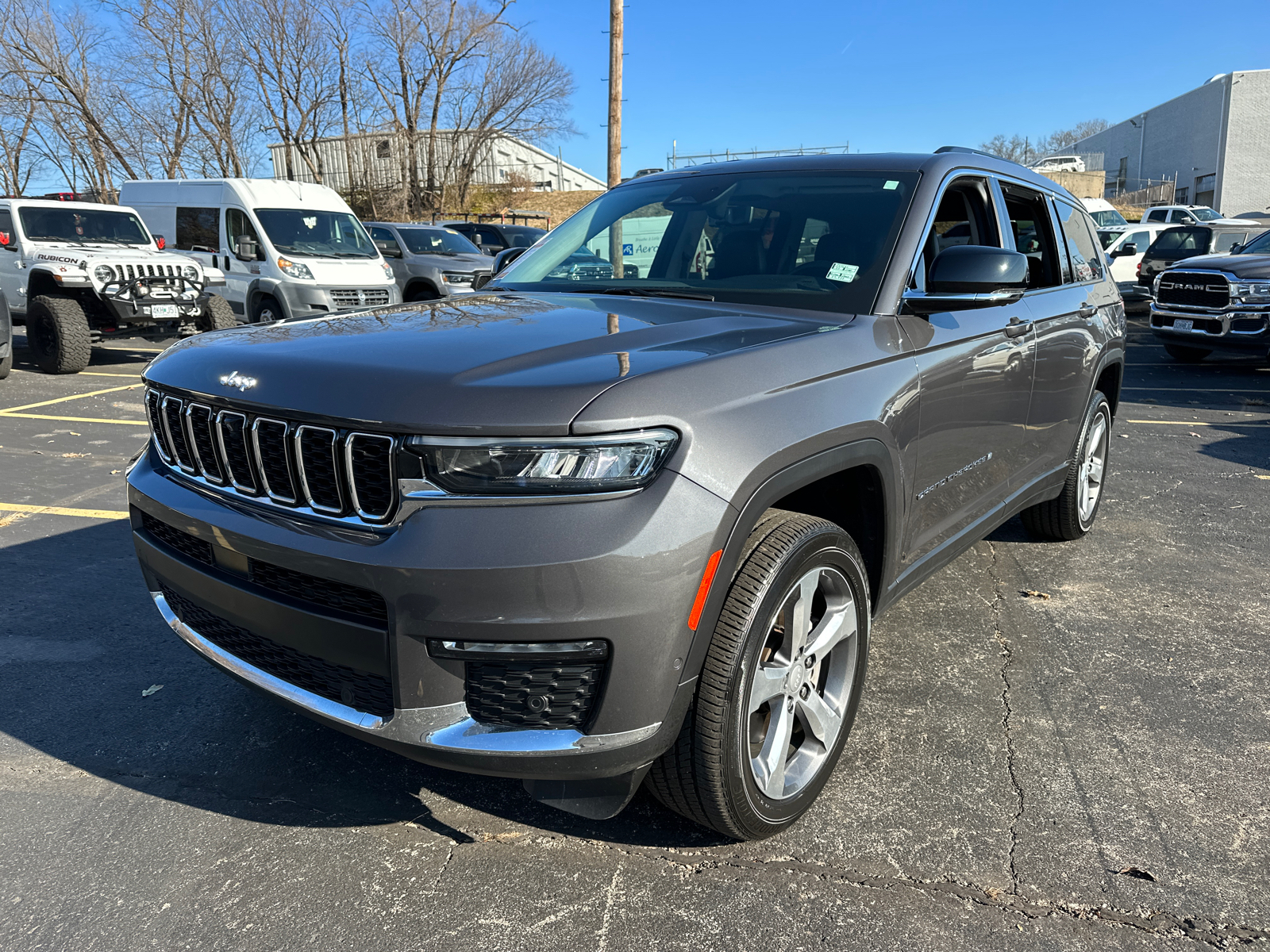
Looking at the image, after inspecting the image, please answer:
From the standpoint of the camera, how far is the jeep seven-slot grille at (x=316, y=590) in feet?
6.48

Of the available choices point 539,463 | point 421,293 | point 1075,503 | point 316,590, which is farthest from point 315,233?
point 539,463

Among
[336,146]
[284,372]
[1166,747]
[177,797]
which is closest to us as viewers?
[284,372]

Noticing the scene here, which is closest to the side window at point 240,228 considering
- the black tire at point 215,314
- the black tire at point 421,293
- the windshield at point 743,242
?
the black tire at point 215,314

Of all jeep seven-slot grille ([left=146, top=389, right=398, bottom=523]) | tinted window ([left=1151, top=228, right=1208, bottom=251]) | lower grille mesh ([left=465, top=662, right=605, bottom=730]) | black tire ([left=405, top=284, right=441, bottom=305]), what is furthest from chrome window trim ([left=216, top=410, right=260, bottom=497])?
tinted window ([left=1151, top=228, right=1208, bottom=251])

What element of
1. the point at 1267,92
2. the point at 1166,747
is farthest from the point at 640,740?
the point at 1267,92

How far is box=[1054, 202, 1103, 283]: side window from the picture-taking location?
445 centimetres

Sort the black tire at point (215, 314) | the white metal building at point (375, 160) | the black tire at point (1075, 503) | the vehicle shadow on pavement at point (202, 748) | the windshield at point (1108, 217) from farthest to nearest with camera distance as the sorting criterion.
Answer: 1. the white metal building at point (375, 160)
2. the windshield at point (1108, 217)
3. the black tire at point (215, 314)
4. the black tire at point (1075, 503)
5. the vehicle shadow on pavement at point (202, 748)

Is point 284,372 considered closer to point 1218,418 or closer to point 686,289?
point 686,289

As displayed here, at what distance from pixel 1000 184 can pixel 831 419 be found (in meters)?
1.97

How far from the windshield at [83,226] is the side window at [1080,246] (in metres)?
11.7

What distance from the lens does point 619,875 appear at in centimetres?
233

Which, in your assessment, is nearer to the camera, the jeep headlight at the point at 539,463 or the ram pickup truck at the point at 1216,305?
the jeep headlight at the point at 539,463

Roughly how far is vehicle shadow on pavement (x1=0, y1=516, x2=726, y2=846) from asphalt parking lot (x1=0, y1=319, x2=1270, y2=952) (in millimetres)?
10

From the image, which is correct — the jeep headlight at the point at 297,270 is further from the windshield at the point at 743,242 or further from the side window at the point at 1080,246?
the side window at the point at 1080,246
